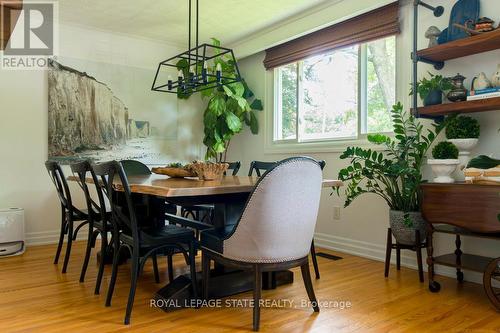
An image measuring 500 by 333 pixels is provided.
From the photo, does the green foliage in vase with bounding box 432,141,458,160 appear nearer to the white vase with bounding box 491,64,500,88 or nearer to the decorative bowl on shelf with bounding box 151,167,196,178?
the white vase with bounding box 491,64,500,88

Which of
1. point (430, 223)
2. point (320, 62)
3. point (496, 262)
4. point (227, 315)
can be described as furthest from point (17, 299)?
point (320, 62)

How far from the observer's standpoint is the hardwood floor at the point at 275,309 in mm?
1947

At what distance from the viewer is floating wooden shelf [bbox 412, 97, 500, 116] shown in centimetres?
239

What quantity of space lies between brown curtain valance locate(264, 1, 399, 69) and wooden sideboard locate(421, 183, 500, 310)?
1532 millimetres

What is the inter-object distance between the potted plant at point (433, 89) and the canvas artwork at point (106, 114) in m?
3.06

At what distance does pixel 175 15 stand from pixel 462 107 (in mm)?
2801

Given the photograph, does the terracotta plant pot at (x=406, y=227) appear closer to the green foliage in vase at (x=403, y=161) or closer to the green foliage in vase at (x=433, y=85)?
the green foliage in vase at (x=403, y=161)

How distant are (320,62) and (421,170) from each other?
5.34ft

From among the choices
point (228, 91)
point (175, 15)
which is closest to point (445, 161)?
point (228, 91)

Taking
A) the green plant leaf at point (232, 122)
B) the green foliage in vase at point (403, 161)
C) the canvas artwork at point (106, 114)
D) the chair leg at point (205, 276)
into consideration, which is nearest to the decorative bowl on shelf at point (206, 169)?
the chair leg at point (205, 276)

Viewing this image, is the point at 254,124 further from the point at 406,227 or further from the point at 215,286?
the point at 215,286

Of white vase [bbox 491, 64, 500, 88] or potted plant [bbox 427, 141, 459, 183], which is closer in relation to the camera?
white vase [bbox 491, 64, 500, 88]

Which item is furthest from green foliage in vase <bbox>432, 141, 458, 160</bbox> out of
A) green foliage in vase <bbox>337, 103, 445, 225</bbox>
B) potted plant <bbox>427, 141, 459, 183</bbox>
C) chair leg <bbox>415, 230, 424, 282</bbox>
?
chair leg <bbox>415, 230, 424, 282</bbox>

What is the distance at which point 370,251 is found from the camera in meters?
3.38
